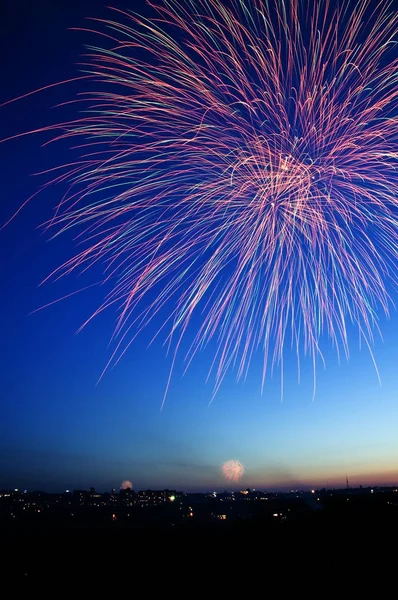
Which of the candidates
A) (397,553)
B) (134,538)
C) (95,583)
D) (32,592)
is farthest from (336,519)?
(32,592)

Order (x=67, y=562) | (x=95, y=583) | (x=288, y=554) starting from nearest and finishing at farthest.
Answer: (x=95, y=583)
(x=288, y=554)
(x=67, y=562)

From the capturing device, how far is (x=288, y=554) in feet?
114

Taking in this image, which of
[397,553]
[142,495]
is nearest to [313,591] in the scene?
[397,553]

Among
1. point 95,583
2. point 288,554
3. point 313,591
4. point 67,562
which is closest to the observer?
point 313,591

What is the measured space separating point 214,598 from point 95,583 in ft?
31.4

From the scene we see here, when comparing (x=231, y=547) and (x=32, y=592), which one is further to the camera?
(x=231, y=547)

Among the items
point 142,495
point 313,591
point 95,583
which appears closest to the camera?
point 313,591

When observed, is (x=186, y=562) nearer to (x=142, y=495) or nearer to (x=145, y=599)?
(x=145, y=599)

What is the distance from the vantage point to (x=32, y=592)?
1092 inches

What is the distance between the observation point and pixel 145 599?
2455 cm

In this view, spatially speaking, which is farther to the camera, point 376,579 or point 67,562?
point 67,562

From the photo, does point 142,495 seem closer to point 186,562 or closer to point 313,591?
point 186,562

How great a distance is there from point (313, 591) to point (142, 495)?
18840 cm

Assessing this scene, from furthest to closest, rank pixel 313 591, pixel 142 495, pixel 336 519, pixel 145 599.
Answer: pixel 142 495, pixel 336 519, pixel 145 599, pixel 313 591
